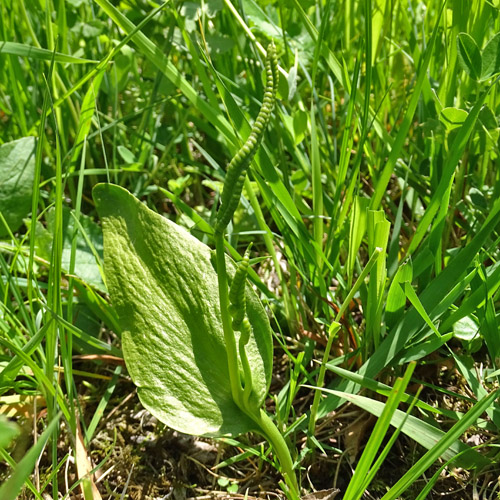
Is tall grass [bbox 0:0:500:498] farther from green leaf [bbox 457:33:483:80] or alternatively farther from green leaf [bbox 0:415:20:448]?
green leaf [bbox 0:415:20:448]

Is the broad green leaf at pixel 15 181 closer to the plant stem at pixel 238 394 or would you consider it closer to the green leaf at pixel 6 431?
the plant stem at pixel 238 394

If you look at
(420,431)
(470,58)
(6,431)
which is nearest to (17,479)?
(6,431)

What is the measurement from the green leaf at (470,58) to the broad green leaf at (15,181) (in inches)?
33.8

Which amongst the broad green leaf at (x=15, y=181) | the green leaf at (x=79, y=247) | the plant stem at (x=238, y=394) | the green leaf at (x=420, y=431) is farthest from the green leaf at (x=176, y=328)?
the broad green leaf at (x=15, y=181)

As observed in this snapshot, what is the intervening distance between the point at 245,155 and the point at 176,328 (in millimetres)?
382

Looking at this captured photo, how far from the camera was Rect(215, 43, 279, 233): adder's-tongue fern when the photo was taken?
628mm

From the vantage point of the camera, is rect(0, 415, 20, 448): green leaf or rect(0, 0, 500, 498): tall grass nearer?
rect(0, 415, 20, 448): green leaf

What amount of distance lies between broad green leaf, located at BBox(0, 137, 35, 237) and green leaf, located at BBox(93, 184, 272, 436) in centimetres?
40

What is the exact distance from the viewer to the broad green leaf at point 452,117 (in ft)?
3.42

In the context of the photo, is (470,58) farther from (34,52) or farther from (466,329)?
(34,52)

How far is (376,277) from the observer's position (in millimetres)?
954

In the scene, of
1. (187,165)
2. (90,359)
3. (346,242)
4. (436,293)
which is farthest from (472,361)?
(187,165)

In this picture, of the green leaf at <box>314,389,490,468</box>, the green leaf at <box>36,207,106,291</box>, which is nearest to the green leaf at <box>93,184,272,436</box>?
the green leaf at <box>314,389,490,468</box>

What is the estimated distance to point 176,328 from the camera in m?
0.93
